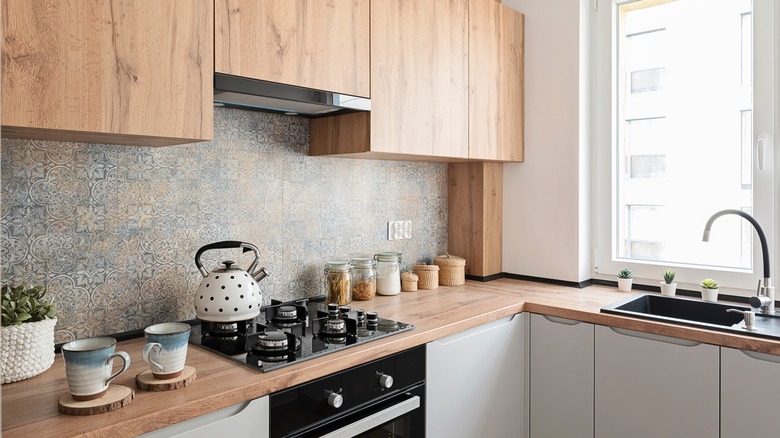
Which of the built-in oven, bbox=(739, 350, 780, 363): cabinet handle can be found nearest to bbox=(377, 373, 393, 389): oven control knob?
the built-in oven

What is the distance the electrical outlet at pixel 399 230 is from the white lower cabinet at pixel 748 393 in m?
1.41

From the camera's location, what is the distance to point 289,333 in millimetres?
1710

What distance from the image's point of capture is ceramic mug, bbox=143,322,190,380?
51.4 inches

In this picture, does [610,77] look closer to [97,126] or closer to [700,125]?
[700,125]

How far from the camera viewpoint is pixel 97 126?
1.34 meters

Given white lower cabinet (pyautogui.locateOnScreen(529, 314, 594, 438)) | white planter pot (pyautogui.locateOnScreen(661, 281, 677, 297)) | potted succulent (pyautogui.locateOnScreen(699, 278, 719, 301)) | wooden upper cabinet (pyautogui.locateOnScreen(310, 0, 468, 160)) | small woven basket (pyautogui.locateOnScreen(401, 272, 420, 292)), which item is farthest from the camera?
small woven basket (pyautogui.locateOnScreen(401, 272, 420, 292))

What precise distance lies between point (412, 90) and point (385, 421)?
1247mm

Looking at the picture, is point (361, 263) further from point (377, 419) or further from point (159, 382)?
point (159, 382)

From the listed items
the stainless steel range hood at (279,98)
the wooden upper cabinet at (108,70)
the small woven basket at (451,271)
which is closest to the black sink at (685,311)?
the small woven basket at (451,271)

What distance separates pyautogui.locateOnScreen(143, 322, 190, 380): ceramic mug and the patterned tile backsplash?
0.47m

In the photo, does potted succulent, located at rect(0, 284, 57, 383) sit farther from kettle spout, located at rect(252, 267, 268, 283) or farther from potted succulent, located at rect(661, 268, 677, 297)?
potted succulent, located at rect(661, 268, 677, 297)

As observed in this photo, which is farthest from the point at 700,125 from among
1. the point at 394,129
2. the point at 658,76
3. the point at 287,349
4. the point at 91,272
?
the point at 91,272

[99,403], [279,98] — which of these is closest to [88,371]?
[99,403]

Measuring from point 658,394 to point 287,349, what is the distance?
135 cm
